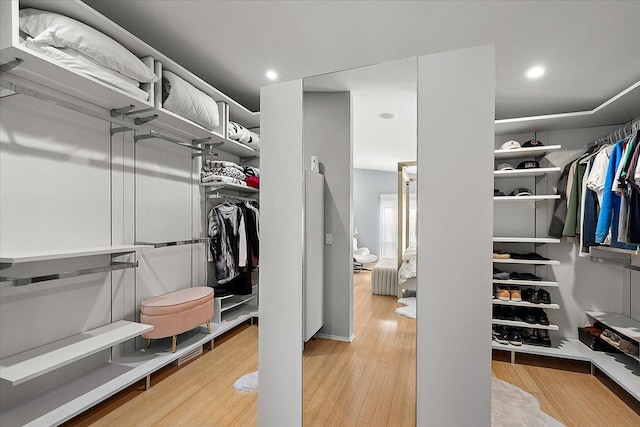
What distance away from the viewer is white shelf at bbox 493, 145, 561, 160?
273 cm

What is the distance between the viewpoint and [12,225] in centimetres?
165

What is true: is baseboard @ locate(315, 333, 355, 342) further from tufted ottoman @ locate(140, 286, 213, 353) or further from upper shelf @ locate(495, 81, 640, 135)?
upper shelf @ locate(495, 81, 640, 135)

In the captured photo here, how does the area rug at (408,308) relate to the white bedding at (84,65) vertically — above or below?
below

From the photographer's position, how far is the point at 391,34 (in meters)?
1.97

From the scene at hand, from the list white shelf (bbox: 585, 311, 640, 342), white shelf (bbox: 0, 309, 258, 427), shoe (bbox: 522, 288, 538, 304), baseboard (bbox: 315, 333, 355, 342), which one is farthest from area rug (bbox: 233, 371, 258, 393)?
white shelf (bbox: 585, 311, 640, 342)

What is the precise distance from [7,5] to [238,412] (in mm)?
2504

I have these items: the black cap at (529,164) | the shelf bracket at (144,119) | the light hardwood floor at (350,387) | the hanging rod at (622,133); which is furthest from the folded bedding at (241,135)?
the hanging rod at (622,133)

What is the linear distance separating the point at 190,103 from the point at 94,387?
2083 mm

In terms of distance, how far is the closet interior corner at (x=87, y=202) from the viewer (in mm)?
1604

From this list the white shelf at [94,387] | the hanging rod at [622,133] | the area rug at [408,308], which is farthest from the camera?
the hanging rod at [622,133]

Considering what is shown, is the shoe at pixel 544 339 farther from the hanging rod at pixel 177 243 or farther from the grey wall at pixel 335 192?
the hanging rod at pixel 177 243

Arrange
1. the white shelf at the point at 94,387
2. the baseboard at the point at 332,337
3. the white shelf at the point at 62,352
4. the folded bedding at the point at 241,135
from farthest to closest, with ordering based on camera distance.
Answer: the folded bedding at the point at 241,135 < the white shelf at the point at 94,387 < the white shelf at the point at 62,352 < the baseboard at the point at 332,337

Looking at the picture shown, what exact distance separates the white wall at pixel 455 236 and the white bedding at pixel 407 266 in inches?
1.7

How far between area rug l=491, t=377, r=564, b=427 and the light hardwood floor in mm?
84
